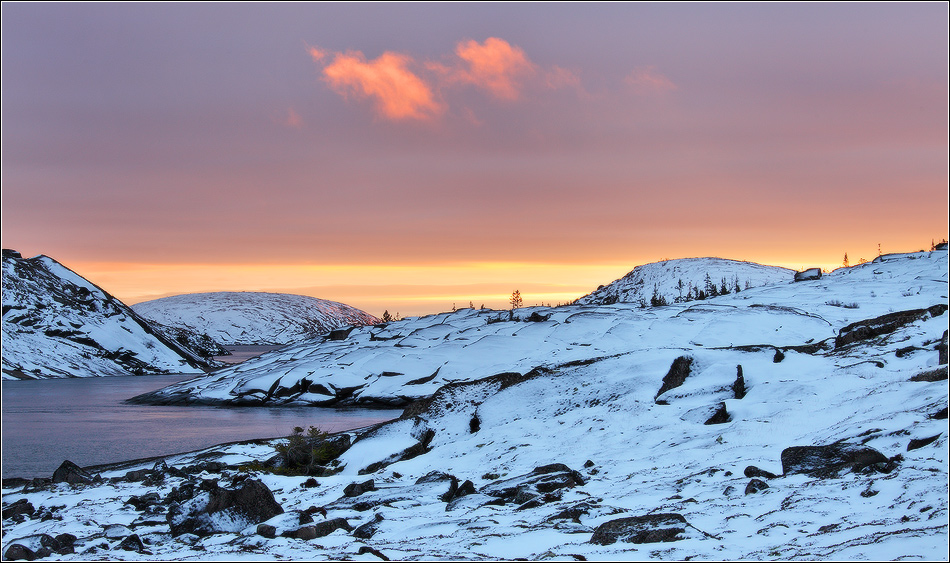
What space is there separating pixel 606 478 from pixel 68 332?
267ft

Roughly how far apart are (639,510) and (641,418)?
8113mm

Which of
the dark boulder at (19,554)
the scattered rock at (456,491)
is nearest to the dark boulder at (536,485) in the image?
the scattered rock at (456,491)

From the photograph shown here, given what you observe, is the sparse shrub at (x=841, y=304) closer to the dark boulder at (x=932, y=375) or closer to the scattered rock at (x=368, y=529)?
the dark boulder at (x=932, y=375)

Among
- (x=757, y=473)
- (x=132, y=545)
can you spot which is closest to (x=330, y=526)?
(x=132, y=545)

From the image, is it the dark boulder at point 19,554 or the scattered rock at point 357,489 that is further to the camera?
the scattered rock at point 357,489

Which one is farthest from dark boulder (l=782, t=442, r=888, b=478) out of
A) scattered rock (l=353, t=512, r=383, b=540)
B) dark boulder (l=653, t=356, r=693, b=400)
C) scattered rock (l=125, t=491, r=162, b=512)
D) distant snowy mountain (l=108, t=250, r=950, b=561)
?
scattered rock (l=125, t=491, r=162, b=512)

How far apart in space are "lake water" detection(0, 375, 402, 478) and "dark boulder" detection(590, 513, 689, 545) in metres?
21.5

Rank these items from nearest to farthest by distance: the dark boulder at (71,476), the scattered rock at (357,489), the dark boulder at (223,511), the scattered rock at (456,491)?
the dark boulder at (223,511), the scattered rock at (456,491), the scattered rock at (357,489), the dark boulder at (71,476)

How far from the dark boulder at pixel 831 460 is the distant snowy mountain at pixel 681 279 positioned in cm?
13264

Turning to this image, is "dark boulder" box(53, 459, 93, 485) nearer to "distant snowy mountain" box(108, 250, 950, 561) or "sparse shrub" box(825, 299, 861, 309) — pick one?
"distant snowy mountain" box(108, 250, 950, 561)

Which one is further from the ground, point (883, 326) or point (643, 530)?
point (883, 326)

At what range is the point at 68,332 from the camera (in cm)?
8169

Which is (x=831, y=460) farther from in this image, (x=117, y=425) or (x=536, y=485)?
(x=117, y=425)

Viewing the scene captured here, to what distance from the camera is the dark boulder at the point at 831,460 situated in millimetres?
11734
